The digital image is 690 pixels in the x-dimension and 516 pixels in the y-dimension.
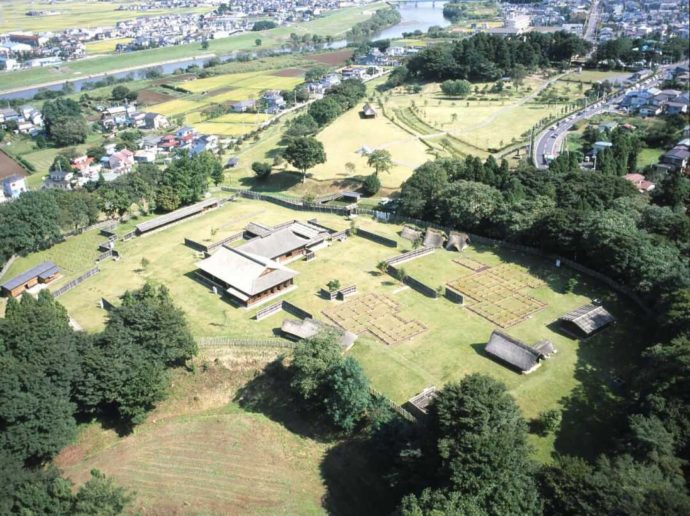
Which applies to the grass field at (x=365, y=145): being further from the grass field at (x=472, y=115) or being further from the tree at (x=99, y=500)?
the tree at (x=99, y=500)

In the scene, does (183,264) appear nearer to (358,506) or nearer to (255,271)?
(255,271)

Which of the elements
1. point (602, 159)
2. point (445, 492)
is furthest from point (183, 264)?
point (602, 159)

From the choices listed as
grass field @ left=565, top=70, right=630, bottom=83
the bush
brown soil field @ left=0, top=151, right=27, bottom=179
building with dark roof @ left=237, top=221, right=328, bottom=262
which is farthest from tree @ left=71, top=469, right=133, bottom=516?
grass field @ left=565, top=70, right=630, bottom=83

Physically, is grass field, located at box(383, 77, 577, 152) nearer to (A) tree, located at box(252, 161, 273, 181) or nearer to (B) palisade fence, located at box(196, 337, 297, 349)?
(A) tree, located at box(252, 161, 273, 181)

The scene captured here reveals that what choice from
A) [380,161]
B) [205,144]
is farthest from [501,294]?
[205,144]

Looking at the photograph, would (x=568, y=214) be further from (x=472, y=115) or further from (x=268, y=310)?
(x=472, y=115)

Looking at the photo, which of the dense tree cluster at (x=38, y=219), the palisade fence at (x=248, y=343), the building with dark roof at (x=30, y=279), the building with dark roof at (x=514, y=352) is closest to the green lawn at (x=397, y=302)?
the building with dark roof at (x=514, y=352)
